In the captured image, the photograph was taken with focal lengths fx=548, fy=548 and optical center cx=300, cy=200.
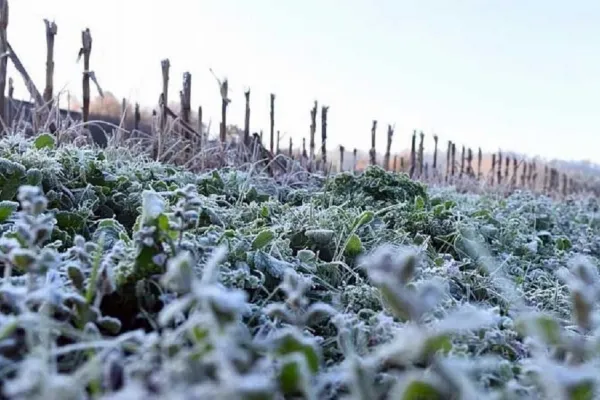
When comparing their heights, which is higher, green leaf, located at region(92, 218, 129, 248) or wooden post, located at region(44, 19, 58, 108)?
wooden post, located at region(44, 19, 58, 108)

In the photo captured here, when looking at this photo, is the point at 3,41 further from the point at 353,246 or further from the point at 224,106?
the point at 353,246

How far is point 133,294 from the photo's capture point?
0.72 m

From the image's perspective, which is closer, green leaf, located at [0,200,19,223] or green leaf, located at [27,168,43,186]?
green leaf, located at [0,200,19,223]

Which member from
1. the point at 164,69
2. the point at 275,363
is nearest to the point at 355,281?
the point at 275,363

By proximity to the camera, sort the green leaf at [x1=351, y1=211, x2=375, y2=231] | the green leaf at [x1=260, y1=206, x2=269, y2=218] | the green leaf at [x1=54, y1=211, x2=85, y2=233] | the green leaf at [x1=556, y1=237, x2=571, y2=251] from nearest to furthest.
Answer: the green leaf at [x1=54, y1=211, x2=85, y2=233] < the green leaf at [x1=351, y1=211, x2=375, y2=231] < the green leaf at [x1=260, y1=206, x2=269, y2=218] < the green leaf at [x1=556, y1=237, x2=571, y2=251]

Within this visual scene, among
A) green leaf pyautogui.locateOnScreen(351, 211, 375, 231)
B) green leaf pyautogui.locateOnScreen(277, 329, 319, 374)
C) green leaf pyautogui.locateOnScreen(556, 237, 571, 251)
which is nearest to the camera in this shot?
green leaf pyautogui.locateOnScreen(277, 329, 319, 374)

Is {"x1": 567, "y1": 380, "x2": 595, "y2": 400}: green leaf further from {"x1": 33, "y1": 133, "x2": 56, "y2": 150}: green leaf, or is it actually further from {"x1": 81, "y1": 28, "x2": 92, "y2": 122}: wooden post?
{"x1": 81, "y1": 28, "x2": 92, "y2": 122}: wooden post

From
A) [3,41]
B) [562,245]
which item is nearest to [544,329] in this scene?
[562,245]

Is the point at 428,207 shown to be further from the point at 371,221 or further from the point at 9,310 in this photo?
the point at 9,310

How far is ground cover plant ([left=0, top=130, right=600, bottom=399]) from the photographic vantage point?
390 mm

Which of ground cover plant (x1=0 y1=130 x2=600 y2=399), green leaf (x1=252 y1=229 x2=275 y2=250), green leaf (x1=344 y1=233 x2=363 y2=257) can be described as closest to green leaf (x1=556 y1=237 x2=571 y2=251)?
ground cover plant (x1=0 y1=130 x2=600 y2=399)

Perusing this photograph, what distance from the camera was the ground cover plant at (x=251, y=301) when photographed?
1.28 feet

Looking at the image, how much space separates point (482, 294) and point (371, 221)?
14.6 inches

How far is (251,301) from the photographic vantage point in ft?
2.95
